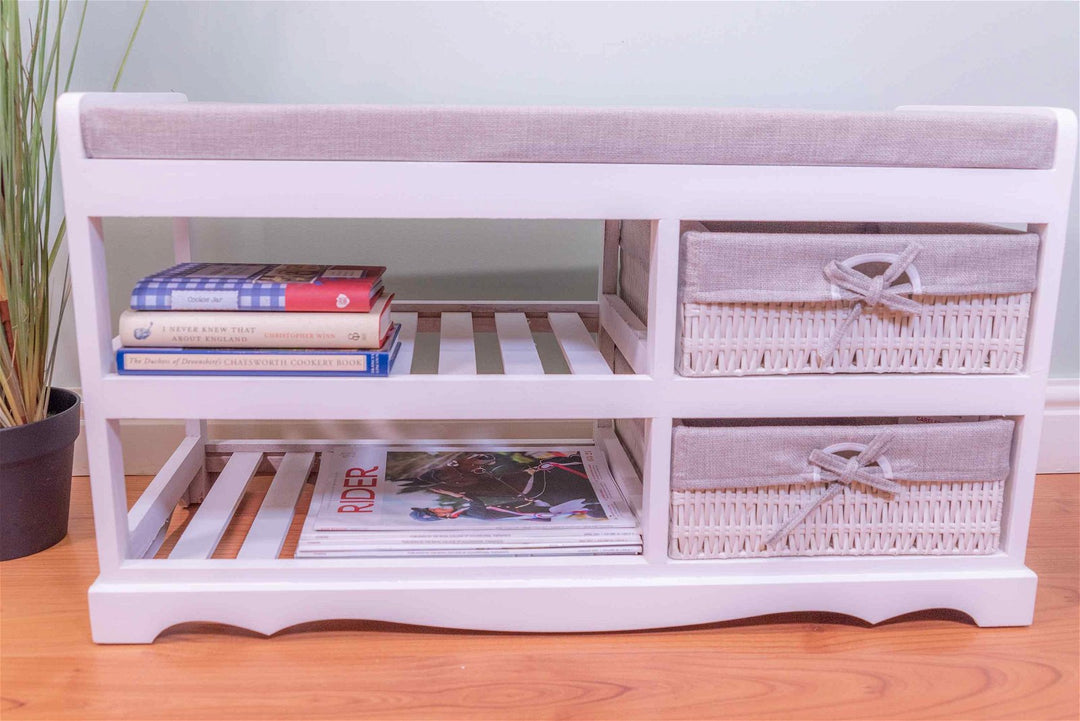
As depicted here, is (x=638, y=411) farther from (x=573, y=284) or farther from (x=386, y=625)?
(x=573, y=284)

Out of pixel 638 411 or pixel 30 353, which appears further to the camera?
pixel 30 353

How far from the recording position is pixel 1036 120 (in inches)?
34.2

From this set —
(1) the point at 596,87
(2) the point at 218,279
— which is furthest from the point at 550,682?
(1) the point at 596,87

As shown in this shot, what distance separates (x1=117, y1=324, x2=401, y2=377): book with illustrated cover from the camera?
0.88m

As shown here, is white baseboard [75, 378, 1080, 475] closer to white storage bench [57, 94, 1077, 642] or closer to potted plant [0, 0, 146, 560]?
potted plant [0, 0, 146, 560]

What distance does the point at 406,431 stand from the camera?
4.64 ft

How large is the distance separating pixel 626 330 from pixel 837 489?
0.30m

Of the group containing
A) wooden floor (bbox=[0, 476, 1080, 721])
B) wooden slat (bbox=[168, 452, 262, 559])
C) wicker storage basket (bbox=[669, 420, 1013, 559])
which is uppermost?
wicker storage basket (bbox=[669, 420, 1013, 559])

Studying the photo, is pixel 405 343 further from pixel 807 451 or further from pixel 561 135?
pixel 807 451

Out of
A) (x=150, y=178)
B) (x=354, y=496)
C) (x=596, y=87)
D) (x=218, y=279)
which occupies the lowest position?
(x=354, y=496)

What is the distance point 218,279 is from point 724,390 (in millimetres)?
534

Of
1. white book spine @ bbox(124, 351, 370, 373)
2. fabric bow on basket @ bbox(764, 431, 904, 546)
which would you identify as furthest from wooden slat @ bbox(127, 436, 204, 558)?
fabric bow on basket @ bbox(764, 431, 904, 546)

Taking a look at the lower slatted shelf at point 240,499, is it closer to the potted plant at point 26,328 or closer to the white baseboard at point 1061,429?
the potted plant at point 26,328

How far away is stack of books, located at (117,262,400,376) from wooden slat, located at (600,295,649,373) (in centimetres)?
27
